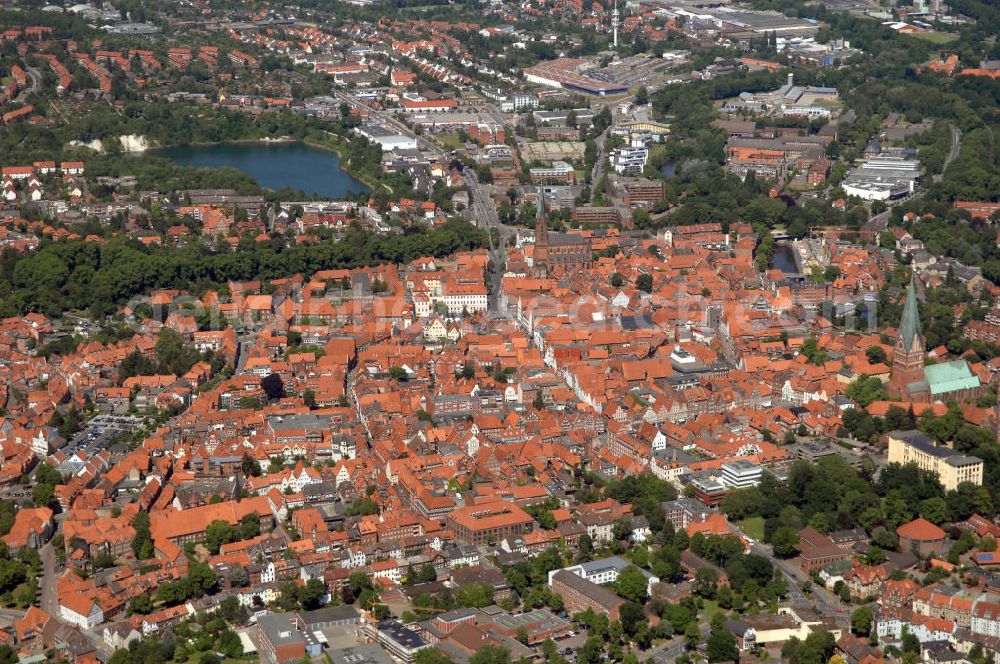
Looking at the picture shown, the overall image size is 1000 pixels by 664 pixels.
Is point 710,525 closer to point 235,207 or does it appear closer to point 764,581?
point 764,581

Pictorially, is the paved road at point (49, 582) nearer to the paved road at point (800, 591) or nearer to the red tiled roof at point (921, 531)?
the paved road at point (800, 591)

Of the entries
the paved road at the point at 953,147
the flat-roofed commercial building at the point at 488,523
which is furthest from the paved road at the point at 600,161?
the flat-roofed commercial building at the point at 488,523

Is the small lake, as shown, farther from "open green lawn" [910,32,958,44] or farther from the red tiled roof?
"open green lawn" [910,32,958,44]

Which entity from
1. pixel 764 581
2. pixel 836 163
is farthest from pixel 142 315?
pixel 836 163

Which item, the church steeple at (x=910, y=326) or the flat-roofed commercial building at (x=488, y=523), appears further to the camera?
the church steeple at (x=910, y=326)

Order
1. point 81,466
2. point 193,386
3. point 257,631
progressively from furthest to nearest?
point 193,386 → point 81,466 → point 257,631

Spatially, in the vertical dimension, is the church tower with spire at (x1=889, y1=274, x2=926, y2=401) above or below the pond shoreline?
above

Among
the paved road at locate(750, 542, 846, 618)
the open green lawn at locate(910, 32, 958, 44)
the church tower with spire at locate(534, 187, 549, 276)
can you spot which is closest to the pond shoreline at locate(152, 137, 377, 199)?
the church tower with spire at locate(534, 187, 549, 276)
